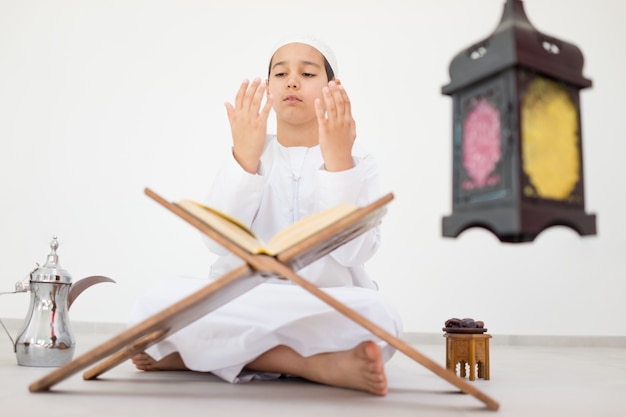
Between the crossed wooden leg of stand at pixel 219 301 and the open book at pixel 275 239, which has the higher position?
the open book at pixel 275 239

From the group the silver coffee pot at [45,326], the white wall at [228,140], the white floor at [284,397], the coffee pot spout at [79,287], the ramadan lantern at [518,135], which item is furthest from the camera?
the white wall at [228,140]

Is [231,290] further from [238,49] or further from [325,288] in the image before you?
[238,49]

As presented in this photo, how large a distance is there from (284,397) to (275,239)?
371mm

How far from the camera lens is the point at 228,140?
3.90m

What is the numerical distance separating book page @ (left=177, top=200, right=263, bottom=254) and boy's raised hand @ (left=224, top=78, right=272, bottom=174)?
254 millimetres

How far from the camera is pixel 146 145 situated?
3.86m

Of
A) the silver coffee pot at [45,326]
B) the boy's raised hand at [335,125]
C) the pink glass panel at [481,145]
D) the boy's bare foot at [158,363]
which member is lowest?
the boy's bare foot at [158,363]

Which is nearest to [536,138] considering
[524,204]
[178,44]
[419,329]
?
[524,204]

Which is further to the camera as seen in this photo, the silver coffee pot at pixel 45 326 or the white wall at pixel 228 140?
the white wall at pixel 228 140

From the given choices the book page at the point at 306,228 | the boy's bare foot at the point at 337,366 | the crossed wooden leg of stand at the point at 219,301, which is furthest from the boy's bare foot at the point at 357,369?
the book page at the point at 306,228

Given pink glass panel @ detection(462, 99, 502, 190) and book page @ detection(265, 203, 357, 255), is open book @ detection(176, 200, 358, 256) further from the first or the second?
pink glass panel @ detection(462, 99, 502, 190)

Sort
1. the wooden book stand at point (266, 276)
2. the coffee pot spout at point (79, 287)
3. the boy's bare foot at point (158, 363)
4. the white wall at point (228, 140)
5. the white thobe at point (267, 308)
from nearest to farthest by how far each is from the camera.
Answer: the wooden book stand at point (266, 276), the white thobe at point (267, 308), the boy's bare foot at point (158, 363), the coffee pot spout at point (79, 287), the white wall at point (228, 140)

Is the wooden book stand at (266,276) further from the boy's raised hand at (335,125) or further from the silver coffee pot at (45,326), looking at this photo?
the silver coffee pot at (45,326)

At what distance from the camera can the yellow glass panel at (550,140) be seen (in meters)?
0.62
